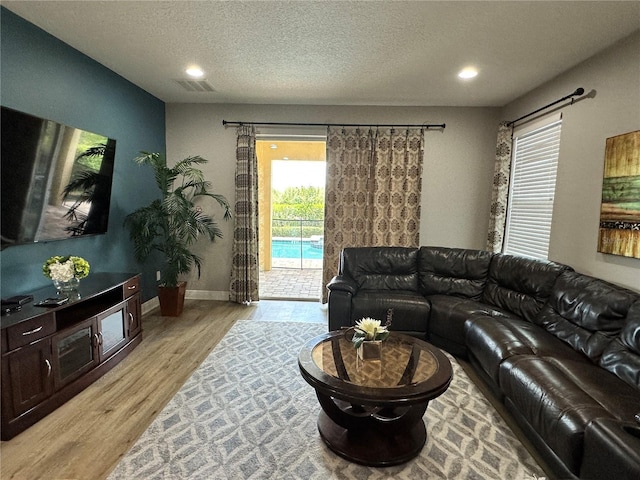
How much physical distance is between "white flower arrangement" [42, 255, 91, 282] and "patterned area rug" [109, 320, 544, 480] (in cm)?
124

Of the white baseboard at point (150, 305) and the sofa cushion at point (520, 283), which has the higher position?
the sofa cushion at point (520, 283)

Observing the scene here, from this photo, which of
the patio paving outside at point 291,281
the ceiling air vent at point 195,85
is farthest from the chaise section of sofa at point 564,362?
the ceiling air vent at point 195,85

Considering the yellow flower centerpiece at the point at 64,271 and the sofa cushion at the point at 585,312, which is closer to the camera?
the sofa cushion at the point at 585,312

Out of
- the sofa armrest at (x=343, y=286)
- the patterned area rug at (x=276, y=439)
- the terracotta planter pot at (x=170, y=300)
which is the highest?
the sofa armrest at (x=343, y=286)

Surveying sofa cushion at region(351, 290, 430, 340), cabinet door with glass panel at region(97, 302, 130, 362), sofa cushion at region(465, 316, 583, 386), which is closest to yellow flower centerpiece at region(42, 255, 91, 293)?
cabinet door with glass panel at region(97, 302, 130, 362)

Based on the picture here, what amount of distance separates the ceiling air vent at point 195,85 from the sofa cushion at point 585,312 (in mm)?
4133

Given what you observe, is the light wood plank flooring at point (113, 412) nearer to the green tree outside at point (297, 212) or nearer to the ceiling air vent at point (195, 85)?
the ceiling air vent at point (195, 85)

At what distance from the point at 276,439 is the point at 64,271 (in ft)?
6.53

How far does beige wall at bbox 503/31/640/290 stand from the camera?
2.44 metres

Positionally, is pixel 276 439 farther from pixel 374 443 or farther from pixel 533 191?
pixel 533 191

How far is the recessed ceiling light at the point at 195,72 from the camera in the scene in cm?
324

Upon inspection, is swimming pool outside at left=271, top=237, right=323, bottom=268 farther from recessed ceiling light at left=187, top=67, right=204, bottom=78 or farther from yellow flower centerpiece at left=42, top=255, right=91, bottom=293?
yellow flower centerpiece at left=42, top=255, right=91, bottom=293

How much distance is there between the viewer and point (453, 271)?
369 centimetres

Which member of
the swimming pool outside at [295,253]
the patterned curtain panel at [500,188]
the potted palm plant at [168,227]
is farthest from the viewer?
the swimming pool outside at [295,253]
